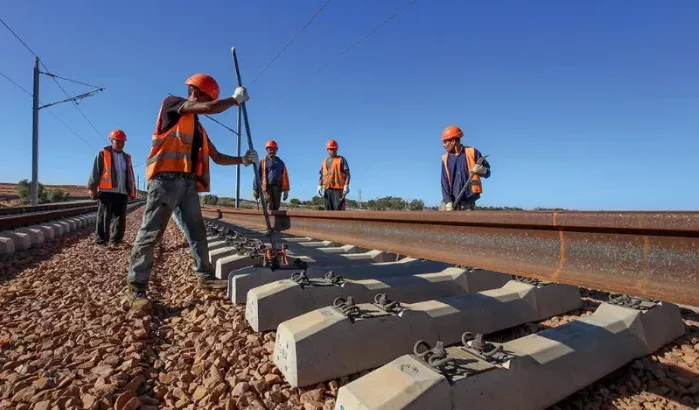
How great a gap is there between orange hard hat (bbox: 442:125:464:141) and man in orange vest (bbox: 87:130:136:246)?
5.64 metres

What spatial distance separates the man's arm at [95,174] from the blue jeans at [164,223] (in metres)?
3.97

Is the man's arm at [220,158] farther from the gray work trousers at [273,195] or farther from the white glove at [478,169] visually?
the gray work trousers at [273,195]

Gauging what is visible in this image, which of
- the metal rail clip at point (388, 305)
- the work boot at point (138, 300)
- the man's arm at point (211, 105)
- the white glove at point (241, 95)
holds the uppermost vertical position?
the white glove at point (241, 95)

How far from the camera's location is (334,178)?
8.31 metres

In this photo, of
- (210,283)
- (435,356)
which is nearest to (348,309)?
(435,356)

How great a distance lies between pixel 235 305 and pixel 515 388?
199 cm

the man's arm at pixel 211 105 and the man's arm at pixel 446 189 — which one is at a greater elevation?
the man's arm at pixel 211 105

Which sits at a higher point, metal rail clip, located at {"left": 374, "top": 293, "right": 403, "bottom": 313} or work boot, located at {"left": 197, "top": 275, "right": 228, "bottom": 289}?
metal rail clip, located at {"left": 374, "top": 293, "right": 403, "bottom": 313}

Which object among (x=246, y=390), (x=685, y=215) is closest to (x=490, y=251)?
(x=685, y=215)

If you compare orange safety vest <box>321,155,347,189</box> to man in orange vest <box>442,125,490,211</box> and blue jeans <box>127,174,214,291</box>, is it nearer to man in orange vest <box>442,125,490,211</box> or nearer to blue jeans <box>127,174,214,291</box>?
man in orange vest <box>442,125,490,211</box>

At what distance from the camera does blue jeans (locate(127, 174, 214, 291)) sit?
3308 millimetres

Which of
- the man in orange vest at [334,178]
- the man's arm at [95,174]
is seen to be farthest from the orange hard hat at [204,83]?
the man in orange vest at [334,178]

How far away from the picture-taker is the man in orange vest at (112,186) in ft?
22.4

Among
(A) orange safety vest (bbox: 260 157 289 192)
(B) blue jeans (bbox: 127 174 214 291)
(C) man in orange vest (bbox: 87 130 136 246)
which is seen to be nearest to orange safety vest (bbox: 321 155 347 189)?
(A) orange safety vest (bbox: 260 157 289 192)
